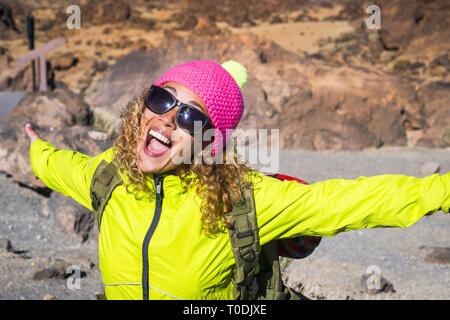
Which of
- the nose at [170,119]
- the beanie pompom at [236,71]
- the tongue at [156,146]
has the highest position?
the beanie pompom at [236,71]

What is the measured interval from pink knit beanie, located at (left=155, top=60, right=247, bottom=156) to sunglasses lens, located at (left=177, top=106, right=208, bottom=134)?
0.14 ft

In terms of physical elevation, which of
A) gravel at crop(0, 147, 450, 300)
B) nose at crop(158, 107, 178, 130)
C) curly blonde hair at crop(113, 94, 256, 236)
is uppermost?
nose at crop(158, 107, 178, 130)

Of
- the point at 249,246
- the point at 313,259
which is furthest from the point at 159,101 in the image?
the point at 313,259

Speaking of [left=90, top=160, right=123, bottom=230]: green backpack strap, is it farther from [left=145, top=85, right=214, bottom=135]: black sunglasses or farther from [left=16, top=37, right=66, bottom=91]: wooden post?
[left=16, top=37, right=66, bottom=91]: wooden post

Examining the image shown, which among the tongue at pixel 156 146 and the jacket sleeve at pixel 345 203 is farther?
the tongue at pixel 156 146

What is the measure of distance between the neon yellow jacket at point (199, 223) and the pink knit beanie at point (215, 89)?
0.22 m

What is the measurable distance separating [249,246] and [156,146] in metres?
0.44

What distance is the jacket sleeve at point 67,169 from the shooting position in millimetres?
1863

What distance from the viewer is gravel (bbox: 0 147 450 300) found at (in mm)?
3941

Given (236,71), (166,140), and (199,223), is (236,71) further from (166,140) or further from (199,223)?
(199,223)

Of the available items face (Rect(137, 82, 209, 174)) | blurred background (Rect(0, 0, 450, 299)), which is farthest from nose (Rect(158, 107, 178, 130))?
blurred background (Rect(0, 0, 450, 299))

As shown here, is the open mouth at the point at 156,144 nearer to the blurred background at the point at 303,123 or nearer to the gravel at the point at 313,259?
the blurred background at the point at 303,123

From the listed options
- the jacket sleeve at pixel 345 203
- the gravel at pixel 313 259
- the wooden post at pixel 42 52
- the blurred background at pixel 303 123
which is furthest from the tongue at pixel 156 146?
the wooden post at pixel 42 52

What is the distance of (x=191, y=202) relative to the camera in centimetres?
165
